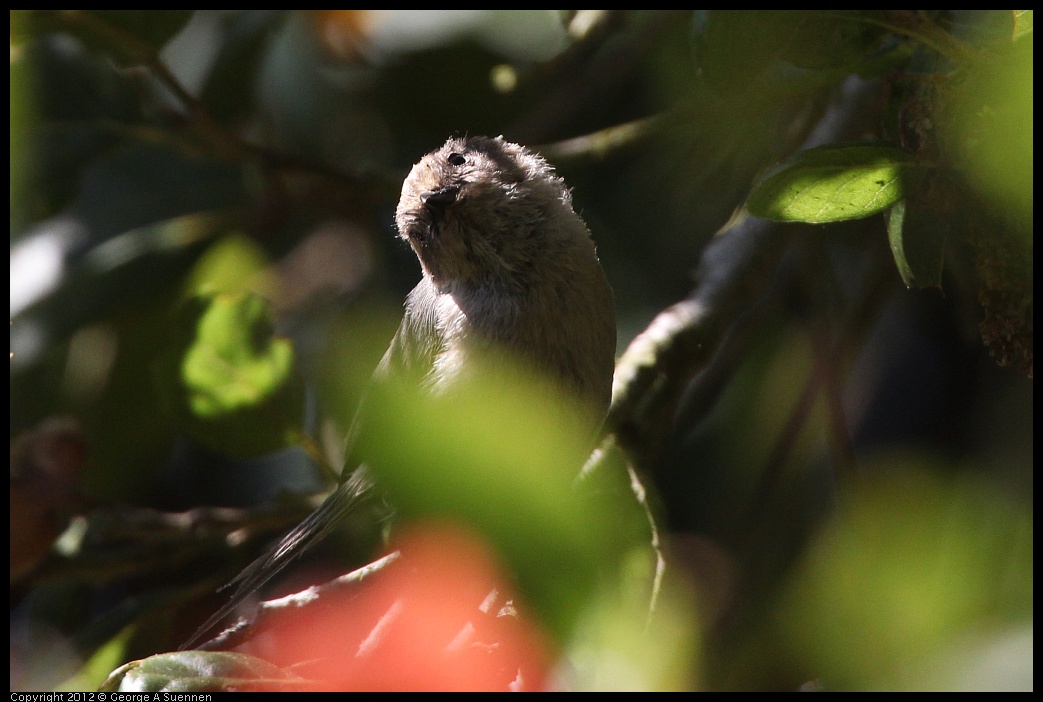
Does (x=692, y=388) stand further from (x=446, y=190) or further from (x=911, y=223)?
(x=911, y=223)

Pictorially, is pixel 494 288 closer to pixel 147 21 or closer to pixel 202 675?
pixel 202 675

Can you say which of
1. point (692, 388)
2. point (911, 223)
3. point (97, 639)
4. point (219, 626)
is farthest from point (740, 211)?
point (97, 639)

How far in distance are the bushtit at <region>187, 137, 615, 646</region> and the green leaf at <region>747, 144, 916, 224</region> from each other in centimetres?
68

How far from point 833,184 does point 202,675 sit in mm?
1103

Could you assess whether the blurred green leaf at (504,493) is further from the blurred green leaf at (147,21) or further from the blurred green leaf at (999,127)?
the blurred green leaf at (147,21)

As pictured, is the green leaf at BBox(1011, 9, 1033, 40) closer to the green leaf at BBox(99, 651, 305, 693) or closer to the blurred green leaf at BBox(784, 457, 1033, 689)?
the blurred green leaf at BBox(784, 457, 1033, 689)

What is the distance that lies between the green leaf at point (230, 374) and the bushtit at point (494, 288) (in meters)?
0.27

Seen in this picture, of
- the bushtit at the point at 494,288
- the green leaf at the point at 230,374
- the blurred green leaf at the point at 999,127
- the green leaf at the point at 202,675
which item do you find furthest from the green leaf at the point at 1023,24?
the green leaf at the point at 230,374

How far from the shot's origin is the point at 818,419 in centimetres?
280

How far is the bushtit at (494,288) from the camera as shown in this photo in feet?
5.96

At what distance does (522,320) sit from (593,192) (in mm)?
1049

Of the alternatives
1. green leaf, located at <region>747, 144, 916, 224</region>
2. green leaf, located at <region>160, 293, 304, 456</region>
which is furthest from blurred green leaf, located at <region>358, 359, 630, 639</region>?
green leaf, located at <region>160, 293, 304, 456</region>

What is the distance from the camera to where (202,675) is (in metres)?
1.19

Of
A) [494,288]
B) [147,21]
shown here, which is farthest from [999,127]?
[147,21]
